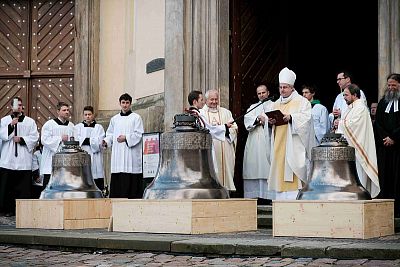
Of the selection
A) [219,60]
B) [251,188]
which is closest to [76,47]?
[219,60]

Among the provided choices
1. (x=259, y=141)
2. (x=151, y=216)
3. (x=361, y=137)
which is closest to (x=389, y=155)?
(x=361, y=137)

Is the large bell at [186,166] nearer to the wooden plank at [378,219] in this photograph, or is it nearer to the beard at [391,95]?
the wooden plank at [378,219]

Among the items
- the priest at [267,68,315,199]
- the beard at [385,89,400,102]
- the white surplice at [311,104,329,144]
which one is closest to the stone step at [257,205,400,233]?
the priest at [267,68,315,199]

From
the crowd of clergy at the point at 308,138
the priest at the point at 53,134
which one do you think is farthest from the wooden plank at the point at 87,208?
the priest at the point at 53,134

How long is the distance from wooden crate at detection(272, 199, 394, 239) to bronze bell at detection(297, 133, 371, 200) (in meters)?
0.32

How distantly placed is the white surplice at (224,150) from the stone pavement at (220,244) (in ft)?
11.3

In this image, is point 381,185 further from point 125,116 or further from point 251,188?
point 125,116

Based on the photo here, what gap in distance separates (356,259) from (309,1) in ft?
38.3

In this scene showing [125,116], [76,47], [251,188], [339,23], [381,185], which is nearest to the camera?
[381,185]

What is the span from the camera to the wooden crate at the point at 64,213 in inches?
470

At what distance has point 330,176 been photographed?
10.7m

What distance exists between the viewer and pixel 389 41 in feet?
45.8

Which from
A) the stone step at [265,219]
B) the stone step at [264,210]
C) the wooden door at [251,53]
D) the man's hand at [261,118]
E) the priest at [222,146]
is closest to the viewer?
the stone step at [265,219]

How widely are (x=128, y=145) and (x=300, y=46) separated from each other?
4.80 metres
